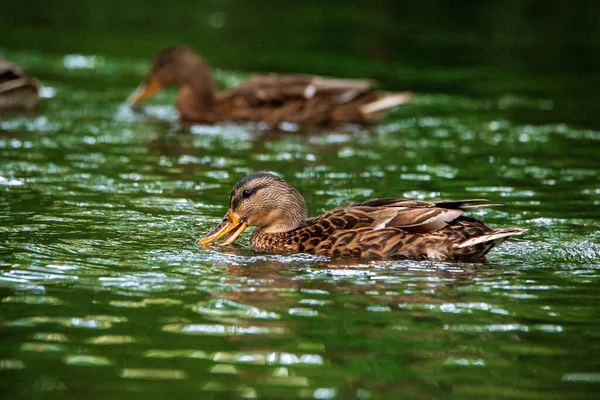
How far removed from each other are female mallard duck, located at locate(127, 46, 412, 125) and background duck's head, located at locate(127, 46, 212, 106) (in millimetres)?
162

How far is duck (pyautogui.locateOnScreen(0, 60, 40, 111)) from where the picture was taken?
15.3 m

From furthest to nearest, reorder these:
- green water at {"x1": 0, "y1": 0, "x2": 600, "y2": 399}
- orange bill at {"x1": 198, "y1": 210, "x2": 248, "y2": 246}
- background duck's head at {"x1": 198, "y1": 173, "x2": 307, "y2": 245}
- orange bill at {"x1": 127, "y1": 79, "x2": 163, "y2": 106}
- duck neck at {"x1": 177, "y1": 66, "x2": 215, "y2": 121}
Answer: orange bill at {"x1": 127, "y1": 79, "x2": 163, "y2": 106} → duck neck at {"x1": 177, "y1": 66, "x2": 215, "y2": 121} → background duck's head at {"x1": 198, "y1": 173, "x2": 307, "y2": 245} → orange bill at {"x1": 198, "y1": 210, "x2": 248, "y2": 246} → green water at {"x1": 0, "y1": 0, "x2": 600, "y2": 399}

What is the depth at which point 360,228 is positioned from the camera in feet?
29.0

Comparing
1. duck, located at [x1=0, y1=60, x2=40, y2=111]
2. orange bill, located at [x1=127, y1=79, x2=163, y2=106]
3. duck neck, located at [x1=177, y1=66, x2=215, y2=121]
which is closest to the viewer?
duck, located at [x1=0, y1=60, x2=40, y2=111]

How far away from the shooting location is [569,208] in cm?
1073

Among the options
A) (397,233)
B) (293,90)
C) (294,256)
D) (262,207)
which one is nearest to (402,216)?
(397,233)

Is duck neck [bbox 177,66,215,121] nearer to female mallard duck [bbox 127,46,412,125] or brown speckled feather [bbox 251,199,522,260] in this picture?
female mallard duck [bbox 127,46,412,125]

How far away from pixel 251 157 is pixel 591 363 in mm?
7342

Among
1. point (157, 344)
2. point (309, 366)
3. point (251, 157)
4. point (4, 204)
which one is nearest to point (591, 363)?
point (309, 366)

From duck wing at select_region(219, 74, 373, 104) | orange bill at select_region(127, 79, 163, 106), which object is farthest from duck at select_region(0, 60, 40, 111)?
duck wing at select_region(219, 74, 373, 104)

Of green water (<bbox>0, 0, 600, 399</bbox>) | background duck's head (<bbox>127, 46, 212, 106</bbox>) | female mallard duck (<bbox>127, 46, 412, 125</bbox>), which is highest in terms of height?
background duck's head (<bbox>127, 46, 212, 106</bbox>)

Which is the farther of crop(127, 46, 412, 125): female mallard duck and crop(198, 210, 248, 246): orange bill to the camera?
crop(127, 46, 412, 125): female mallard duck

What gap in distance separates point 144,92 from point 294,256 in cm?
829

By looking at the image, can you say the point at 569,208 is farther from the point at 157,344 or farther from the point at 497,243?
the point at 157,344
